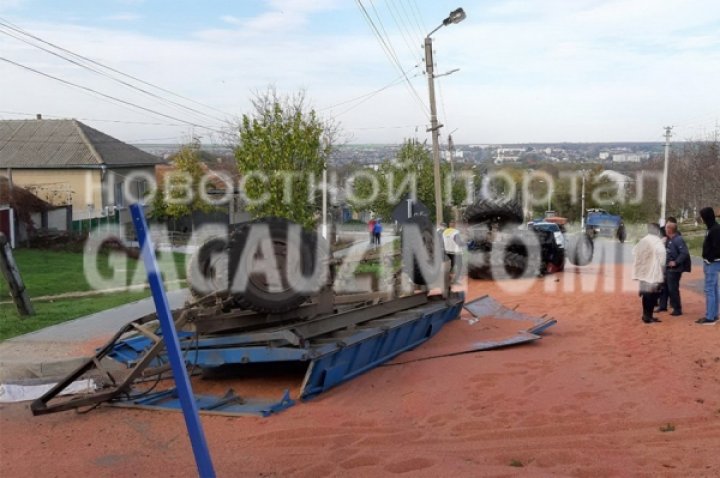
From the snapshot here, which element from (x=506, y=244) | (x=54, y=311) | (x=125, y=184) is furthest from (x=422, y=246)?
(x=125, y=184)

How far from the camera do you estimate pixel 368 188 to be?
42625mm

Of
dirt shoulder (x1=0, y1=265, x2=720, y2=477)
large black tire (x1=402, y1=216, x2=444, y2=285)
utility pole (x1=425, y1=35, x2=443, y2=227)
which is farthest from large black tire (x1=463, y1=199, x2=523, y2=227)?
dirt shoulder (x1=0, y1=265, x2=720, y2=477)

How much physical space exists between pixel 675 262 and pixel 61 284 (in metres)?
15.2

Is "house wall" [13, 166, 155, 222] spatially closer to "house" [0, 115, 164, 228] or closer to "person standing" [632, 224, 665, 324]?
"house" [0, 115, 164, 228]

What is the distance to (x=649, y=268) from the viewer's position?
41.7 ft

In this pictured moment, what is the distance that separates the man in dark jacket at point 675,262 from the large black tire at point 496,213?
8.38 meters

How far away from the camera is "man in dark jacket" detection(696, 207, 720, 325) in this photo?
11945mm

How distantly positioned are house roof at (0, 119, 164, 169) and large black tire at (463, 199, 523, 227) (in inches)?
878

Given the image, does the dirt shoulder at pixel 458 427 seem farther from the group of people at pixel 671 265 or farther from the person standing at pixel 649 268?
the person standing at pixel 649 268

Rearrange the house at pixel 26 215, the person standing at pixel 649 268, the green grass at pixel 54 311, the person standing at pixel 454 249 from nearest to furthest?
the person standing at pixel 649 268, the green grass at pixel 54 311, the person standing at pixel 454 249, the house at pixel 26 215

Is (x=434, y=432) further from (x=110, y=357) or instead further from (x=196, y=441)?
(x=110, y=357)

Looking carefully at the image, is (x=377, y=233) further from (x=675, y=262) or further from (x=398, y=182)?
(x=675, y=262)

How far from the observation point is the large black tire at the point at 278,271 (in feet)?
27.9

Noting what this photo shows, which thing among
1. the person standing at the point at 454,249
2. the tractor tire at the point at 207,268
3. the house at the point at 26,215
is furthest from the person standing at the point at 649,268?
the house at the point at 26,215
